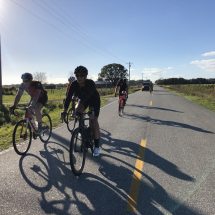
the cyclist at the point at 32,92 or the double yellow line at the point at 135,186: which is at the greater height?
the cyclist at the point at 32,92

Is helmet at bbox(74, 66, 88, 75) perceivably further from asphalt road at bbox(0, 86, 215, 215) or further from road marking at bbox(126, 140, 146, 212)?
road marking at bbox(126, 140, 146, 212)

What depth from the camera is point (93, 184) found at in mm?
2801

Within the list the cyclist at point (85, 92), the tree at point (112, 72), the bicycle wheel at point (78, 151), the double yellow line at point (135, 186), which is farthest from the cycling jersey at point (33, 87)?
the tree at point (112, 72)

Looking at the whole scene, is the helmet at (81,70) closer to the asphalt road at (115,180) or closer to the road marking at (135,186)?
the asphalt road at (115,180)

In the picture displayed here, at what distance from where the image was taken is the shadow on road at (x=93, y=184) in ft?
7.43

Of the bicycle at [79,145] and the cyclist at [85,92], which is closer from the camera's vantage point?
the bicycle at [79,145]

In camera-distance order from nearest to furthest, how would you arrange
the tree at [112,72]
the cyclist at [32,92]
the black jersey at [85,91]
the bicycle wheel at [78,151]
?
the bicycle wheel at [78,151] < the black jersey at [85,91] < the cyclist at [32,92] < the tree at [112,72]

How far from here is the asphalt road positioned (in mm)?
2283

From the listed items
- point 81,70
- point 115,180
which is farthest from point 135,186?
point 81,70

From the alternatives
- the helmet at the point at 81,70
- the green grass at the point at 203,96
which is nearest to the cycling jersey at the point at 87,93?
the helmet at the point at 81,70

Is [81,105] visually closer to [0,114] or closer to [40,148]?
[40,148]

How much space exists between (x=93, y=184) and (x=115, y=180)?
38 centimetres

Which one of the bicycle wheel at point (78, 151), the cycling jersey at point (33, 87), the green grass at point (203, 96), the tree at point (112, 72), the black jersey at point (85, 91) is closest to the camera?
the bicycle wheel at point (78, 151)

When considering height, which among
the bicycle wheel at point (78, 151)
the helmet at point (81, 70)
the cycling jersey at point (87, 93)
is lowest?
the bicycle wheel at point (78, 151)
